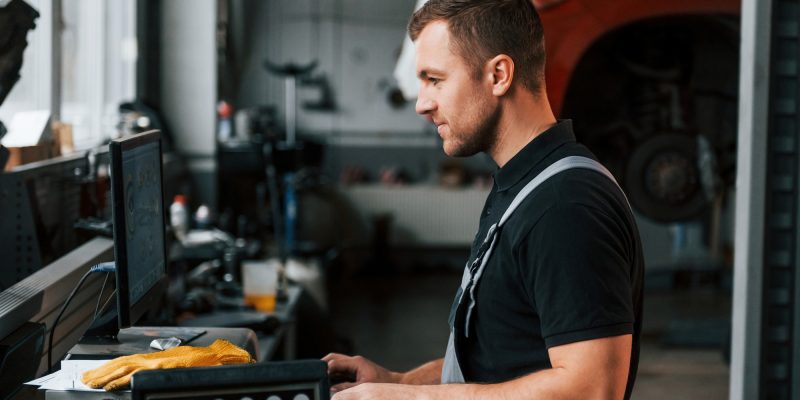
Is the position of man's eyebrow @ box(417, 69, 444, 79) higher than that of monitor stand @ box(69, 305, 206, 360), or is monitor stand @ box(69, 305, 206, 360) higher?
man's eyebrow @ box(417, 69, 444, 79)

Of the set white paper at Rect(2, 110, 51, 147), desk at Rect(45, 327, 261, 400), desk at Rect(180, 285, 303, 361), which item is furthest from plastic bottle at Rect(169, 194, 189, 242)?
desk at Rect(45, 327, 261, 400)

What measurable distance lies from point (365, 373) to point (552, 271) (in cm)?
58

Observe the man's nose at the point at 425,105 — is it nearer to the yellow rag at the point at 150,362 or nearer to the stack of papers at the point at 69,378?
the yellow rag at the point at 150,362

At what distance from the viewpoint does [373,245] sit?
9.43 meters

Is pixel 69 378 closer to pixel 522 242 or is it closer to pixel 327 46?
pixel 522 242

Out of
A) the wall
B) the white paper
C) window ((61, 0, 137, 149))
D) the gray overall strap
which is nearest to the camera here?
the gray overall strap

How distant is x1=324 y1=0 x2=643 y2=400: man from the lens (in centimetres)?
155

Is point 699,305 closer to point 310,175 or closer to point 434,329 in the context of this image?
point 434,329

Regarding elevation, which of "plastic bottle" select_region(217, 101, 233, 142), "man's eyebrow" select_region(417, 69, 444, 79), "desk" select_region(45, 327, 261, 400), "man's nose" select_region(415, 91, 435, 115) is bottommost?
"desk" select_region(45, 327, 261, 400)

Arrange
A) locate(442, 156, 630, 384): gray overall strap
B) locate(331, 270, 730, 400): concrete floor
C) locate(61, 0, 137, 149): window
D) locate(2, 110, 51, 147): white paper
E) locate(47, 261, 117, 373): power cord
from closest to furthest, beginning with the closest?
locate(442, 156, 630, 384): gray overall strap → locate(47, 261, 117, 373): power cord → locate(2, 110, 51, 147): white paper → locate(61, 0, 137, 149): window → locate(331, 270, 730, 400): concrete floor

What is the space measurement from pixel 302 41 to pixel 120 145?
26.0ft

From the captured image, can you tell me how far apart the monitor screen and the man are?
52cm

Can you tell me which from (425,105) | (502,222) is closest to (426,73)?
(425,105)

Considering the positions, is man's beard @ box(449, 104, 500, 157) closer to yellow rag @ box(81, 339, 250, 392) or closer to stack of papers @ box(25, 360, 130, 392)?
yellow rag @ box(81, 339, 250, 392)
